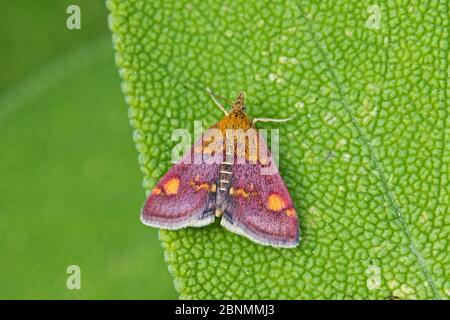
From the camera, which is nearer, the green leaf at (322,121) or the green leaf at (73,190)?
the green leaf at (322,121)

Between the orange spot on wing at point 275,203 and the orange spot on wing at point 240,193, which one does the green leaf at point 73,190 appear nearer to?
the orange spot on wing at point 240,193

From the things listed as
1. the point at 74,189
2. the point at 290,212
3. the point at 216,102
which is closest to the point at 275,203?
the point at 290,212

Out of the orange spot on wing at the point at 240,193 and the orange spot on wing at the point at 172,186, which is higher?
the orange spot on wing at the point at 172,186

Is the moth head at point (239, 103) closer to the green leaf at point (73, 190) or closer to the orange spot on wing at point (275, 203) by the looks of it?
the orange spot on wing at point (275, 203)

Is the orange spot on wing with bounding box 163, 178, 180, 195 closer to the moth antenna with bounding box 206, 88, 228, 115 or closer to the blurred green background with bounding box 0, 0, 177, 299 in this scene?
the moth antenna with bounding box 206, 88, 228, 115

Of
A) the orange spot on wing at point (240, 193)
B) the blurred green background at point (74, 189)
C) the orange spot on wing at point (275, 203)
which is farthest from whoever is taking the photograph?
the blurred green background at point (74, 189)

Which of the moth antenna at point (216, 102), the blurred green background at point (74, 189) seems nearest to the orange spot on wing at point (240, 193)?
the moth antenna at point (216, 102)

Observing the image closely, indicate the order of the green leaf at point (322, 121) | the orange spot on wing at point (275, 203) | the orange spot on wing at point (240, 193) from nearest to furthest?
1. the green leaf at point (322, 121)
2. the orange spot on wing at point (275, 203)
3. the orange spot on wing at point (240, 193)
